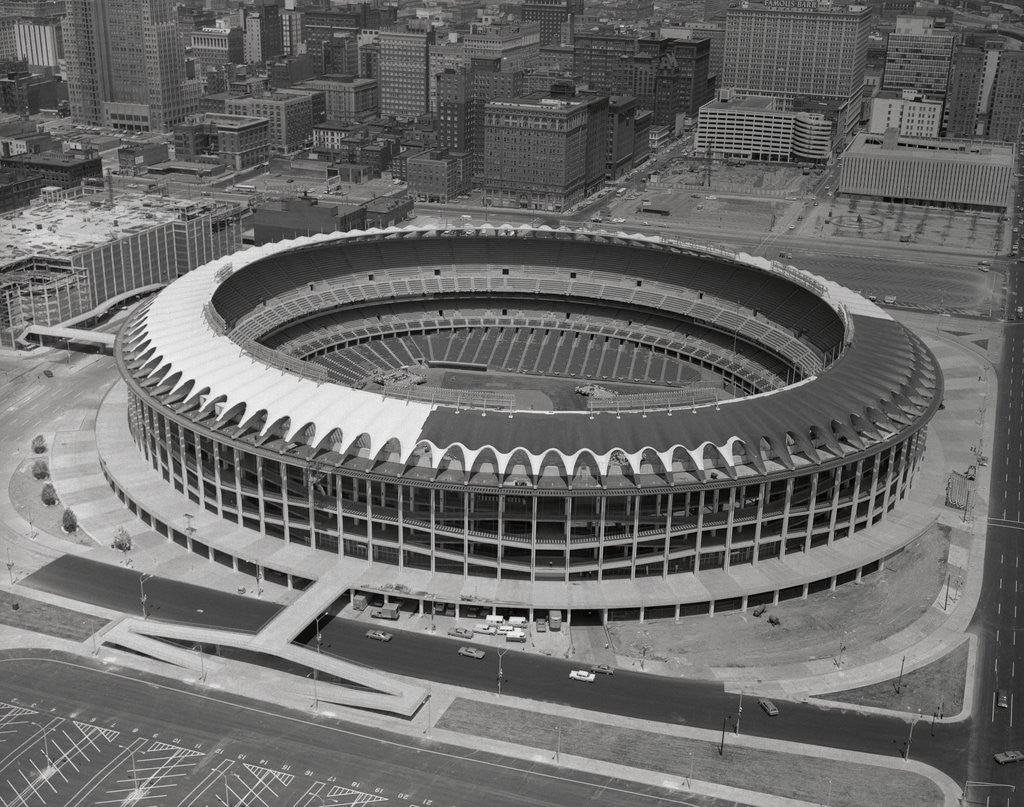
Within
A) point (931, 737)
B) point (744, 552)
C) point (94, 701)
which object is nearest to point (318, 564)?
point (94, 701)

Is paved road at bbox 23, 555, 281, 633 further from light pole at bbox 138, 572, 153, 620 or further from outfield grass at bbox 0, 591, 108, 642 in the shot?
outfield grass at bbox 0, 591, 108, 642

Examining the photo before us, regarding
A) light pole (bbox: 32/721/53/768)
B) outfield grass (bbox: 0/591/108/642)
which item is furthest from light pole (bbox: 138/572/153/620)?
light pole (bbox: 32/721/53/768)

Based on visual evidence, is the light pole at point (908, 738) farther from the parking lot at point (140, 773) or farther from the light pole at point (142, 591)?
the light pole at point (142, 591)

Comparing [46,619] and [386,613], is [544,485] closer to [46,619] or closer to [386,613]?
[386,613]

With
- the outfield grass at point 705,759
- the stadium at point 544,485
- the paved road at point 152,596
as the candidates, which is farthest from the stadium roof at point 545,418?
the outfield grass at point 705,759

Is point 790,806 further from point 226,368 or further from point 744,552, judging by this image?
point 226,368

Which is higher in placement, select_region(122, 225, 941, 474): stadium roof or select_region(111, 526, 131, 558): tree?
select_region(122, 225, 941, 474): stadium roof
